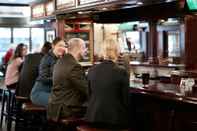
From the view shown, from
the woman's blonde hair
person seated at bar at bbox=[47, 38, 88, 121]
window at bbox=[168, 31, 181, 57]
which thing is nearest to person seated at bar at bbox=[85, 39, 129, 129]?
the woman's blonde hair

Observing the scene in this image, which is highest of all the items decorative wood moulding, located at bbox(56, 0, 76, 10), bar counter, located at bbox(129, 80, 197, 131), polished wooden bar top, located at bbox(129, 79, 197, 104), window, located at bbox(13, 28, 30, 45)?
decorative wood moulding, located at bbox(56, 0, 76, 10)

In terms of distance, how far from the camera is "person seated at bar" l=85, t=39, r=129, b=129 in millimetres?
3426

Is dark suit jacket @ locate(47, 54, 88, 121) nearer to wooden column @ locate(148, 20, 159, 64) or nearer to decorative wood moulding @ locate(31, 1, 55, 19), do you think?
decorative wood moulding @ locate(31, 1, 55, 19)

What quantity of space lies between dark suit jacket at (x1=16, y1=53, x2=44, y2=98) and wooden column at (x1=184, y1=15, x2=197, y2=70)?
2555 mm

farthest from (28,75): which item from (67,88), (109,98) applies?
(109,98)

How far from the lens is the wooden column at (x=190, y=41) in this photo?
6.55 m

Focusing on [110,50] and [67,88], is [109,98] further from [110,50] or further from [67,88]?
[67,88]

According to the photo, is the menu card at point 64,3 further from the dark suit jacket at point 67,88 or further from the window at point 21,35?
the window at point 21,35

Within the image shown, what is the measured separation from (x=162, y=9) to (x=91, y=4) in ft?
5.59

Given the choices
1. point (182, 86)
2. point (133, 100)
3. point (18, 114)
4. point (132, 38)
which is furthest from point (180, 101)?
point (132, 38)

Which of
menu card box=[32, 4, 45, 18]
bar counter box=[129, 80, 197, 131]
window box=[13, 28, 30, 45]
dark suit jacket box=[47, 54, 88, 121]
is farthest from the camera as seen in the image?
window box=[13, 28, 30, 45]

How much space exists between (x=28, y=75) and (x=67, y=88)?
62.9 inches

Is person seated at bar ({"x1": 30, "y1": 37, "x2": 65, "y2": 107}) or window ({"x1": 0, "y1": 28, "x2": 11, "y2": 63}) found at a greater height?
window ({"x1": 0, "y1": 28, "x2": 11, "y2": 63})

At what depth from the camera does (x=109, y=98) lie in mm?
3428
